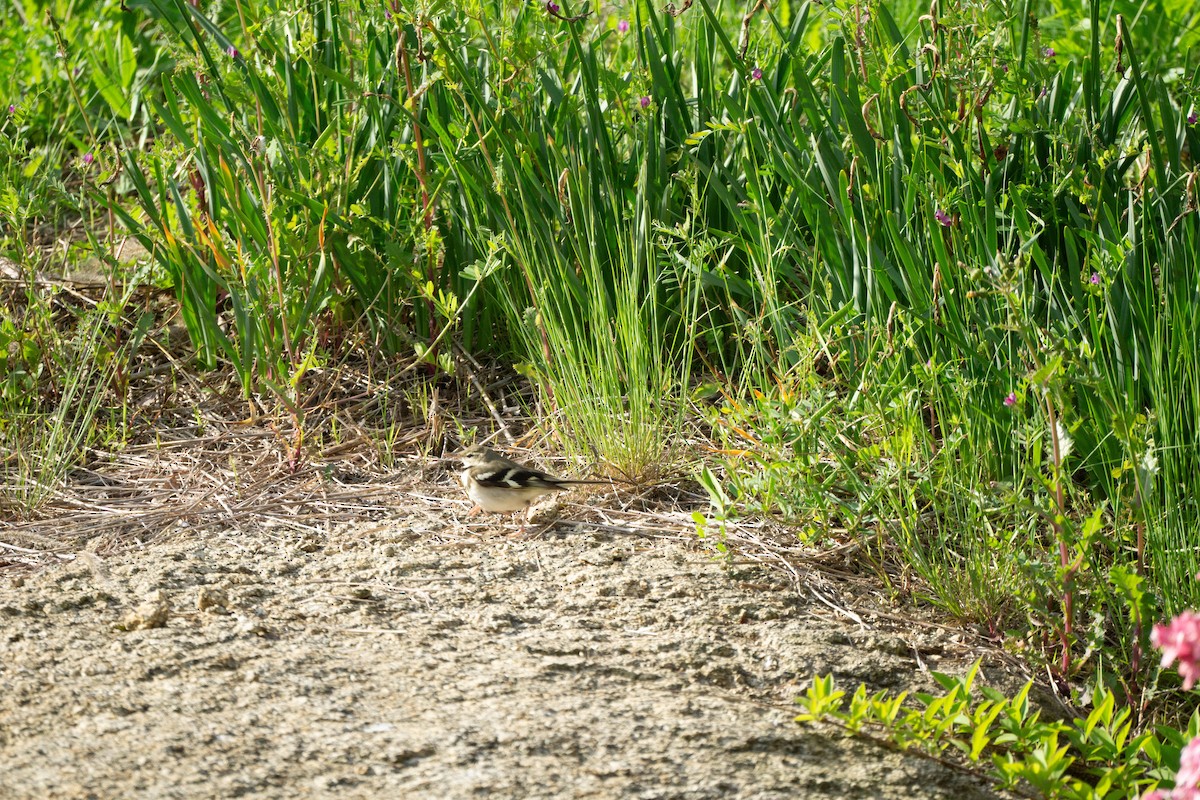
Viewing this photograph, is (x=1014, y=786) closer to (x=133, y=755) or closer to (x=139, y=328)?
(x=133, y=755)

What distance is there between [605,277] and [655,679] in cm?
157

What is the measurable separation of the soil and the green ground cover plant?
1.01ft

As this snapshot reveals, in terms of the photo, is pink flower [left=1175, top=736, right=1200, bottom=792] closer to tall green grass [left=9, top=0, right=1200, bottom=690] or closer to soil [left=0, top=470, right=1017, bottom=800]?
soil [left=0, top=470, right=1017, bottom=800]

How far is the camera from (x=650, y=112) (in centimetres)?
364

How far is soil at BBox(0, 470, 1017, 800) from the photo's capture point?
2020 millimetres

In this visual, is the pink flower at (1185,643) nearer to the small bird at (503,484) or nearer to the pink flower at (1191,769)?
the pink flower at (1191,769)

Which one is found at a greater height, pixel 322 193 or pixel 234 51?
pixel 234 51

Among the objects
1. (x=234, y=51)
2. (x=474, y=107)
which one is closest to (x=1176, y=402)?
(x=474, y=107)

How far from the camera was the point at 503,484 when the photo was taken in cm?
306

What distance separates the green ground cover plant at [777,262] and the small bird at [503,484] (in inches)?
10.3

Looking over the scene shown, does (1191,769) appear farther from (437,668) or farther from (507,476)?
(507,476)

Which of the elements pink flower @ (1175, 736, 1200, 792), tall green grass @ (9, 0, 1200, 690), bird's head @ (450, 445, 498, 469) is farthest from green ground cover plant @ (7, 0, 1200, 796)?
pink flower @ (1175, 736, 1200, 792)

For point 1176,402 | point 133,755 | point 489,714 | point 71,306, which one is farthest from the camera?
point 71,306

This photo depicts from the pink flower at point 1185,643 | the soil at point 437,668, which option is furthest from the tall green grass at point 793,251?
the pink flower at point 1185,643
